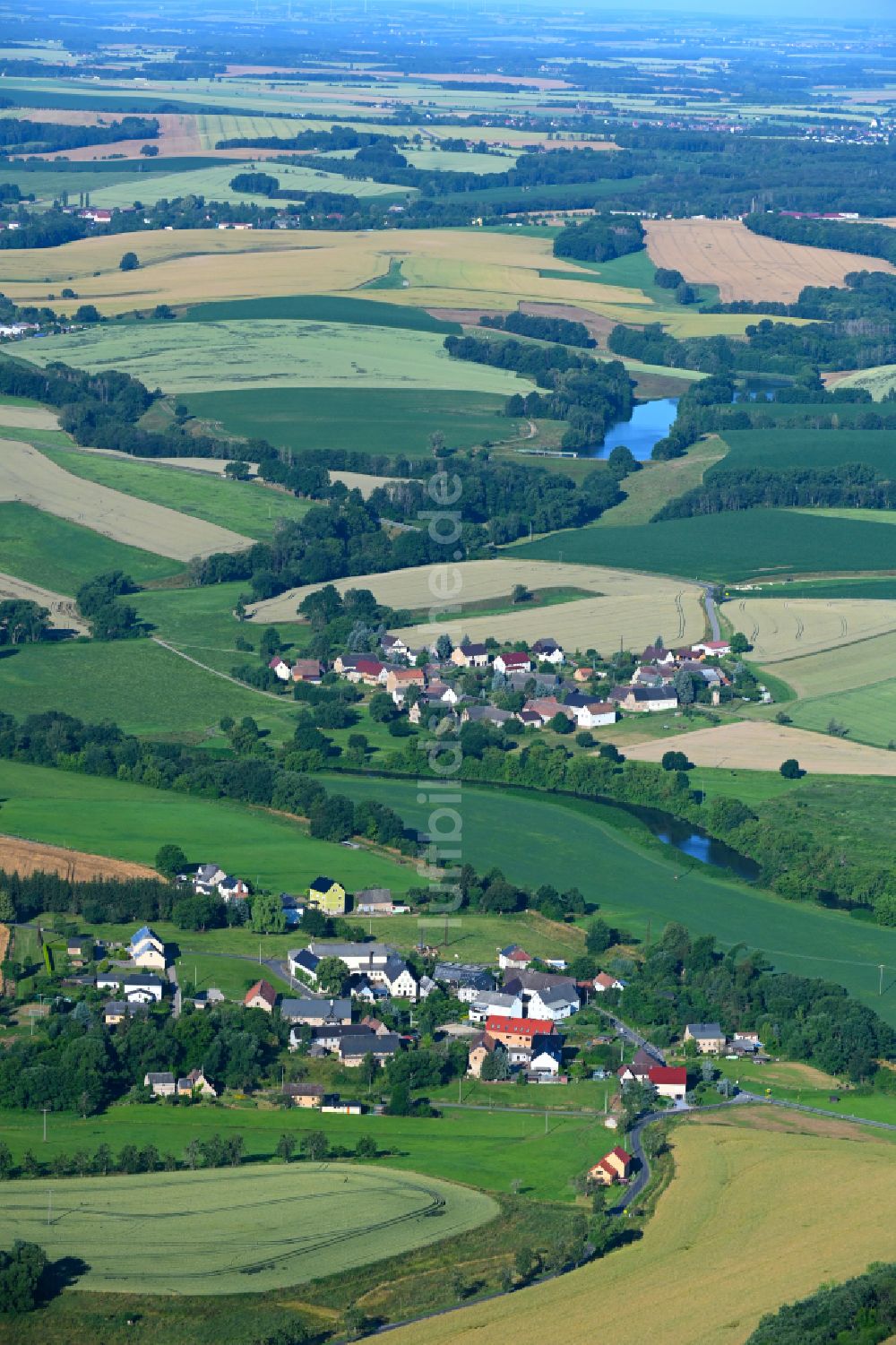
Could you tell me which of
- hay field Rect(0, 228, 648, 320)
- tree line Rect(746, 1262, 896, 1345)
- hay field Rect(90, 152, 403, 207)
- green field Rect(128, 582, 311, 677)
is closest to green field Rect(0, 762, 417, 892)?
green field Rect(128, 582, 311, 677)

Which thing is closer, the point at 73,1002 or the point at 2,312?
the point at 73,1002

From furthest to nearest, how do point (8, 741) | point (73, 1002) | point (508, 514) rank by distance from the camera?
1. point (508, 514)
2. point (8, 741)
3. point (73, 1002)

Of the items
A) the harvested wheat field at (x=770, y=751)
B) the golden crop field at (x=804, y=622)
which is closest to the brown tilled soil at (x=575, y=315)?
the golden crop field at (x=804, y=622)

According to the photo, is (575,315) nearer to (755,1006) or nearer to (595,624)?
(595,624)

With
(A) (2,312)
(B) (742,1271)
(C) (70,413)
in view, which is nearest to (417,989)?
(B) (742,1271)

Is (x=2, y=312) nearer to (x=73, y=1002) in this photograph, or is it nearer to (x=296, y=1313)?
(x=73, y=1002)

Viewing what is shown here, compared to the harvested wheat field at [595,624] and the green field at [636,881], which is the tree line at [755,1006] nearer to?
the green field at [636,881]

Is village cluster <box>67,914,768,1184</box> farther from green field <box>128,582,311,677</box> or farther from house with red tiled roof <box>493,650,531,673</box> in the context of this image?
house with red tiled roof <box>493,650,531,673</box>
